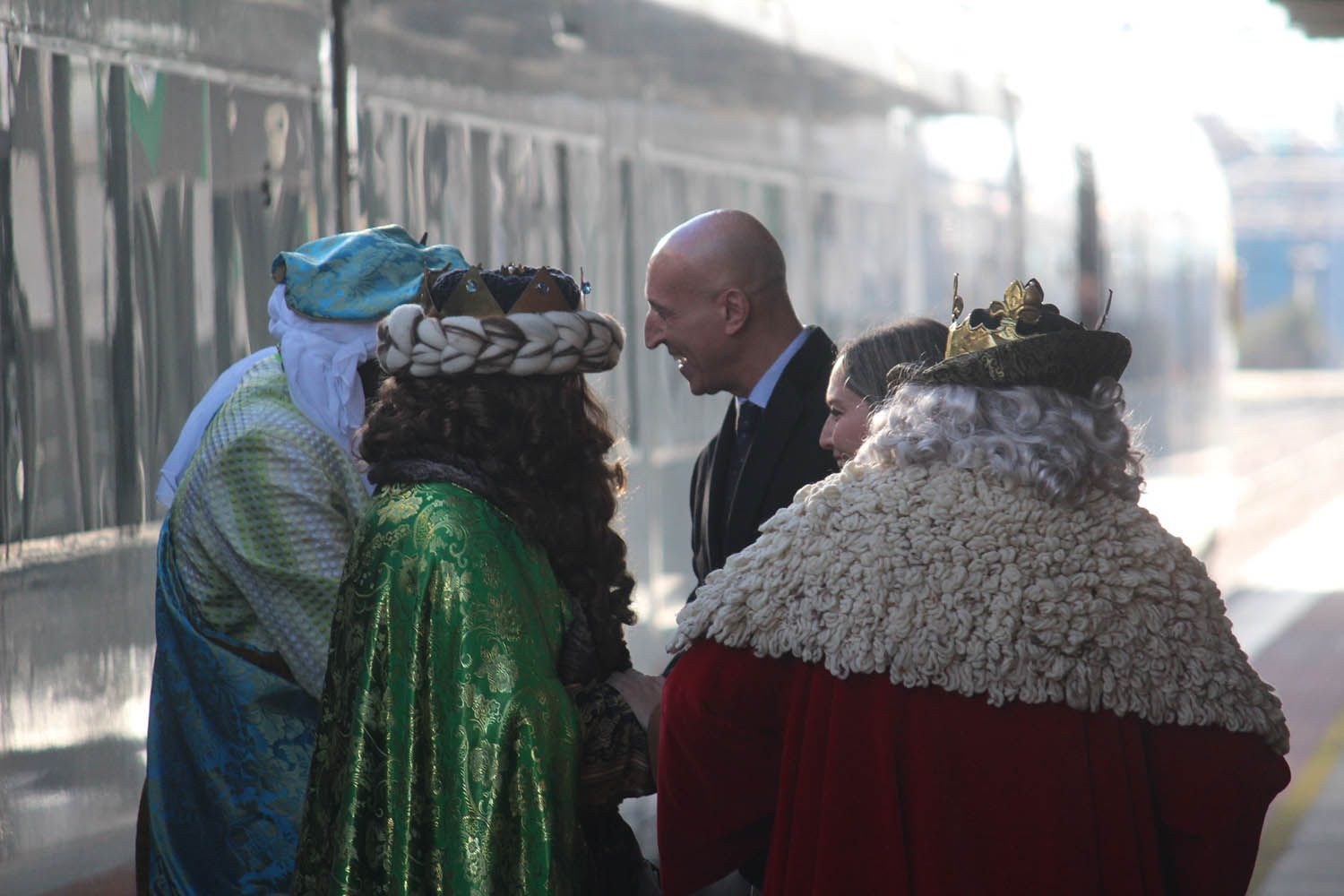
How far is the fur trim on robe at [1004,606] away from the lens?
6.48ft

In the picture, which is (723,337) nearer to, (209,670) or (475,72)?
(209,670)

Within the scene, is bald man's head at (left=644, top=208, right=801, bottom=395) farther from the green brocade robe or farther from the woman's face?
the green brocade robe

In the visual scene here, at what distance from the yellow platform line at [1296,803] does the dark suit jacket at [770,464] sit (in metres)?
2.67

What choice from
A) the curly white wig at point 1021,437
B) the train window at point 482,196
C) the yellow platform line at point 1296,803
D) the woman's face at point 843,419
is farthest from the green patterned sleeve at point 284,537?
the yellow platform line at point 1296,803

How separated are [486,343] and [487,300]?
10 cm

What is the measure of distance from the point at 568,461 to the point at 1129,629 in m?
0.88

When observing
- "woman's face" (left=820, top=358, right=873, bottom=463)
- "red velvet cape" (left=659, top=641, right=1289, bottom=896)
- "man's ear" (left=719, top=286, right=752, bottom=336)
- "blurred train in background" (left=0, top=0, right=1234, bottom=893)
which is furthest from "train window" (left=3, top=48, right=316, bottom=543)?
"red velvet cape" (left=659, top=641, right=1289, bottom=896)

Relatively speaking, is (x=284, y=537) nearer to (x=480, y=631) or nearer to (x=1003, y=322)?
(x=480, y=631)

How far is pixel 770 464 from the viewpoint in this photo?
321 cm

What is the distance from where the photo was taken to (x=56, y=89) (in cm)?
379

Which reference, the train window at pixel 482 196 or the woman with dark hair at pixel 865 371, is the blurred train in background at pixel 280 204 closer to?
the train window at pixel 482 196

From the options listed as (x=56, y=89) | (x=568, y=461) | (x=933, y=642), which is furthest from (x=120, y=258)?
(x=933, y=642)

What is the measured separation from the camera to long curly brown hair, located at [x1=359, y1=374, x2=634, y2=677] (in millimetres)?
2432

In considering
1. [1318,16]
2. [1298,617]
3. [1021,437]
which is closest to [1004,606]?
[1021,437]
